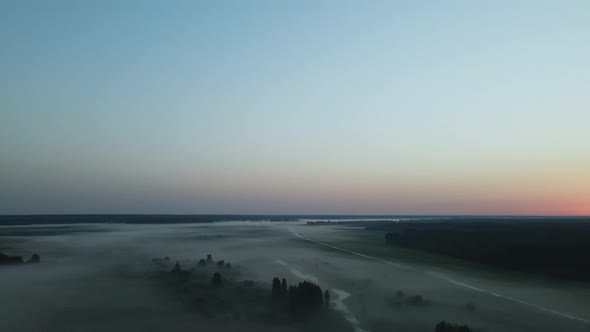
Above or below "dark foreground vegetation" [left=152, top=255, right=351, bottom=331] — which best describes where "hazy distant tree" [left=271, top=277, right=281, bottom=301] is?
above

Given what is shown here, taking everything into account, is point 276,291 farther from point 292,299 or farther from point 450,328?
point 450,328

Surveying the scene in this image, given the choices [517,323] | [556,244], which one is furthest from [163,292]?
[556,244]

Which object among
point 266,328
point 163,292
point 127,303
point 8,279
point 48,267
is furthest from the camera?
point 48,267

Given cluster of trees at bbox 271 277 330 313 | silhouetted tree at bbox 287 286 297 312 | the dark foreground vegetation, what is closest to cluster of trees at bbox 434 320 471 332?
the dark foreground vegetation

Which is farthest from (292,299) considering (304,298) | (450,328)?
(450,328)

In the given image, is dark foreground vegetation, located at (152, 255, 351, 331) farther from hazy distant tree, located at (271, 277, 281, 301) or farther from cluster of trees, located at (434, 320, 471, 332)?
cluster of trees, located at (434, 320, 471, 332)

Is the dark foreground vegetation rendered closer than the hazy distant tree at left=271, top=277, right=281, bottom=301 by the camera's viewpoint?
Yes

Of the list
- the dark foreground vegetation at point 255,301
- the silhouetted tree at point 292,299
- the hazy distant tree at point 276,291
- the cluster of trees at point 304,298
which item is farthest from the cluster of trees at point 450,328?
the hazy distant tree at point 276,291

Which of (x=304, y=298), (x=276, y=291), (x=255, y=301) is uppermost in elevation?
(x=304, y=298)

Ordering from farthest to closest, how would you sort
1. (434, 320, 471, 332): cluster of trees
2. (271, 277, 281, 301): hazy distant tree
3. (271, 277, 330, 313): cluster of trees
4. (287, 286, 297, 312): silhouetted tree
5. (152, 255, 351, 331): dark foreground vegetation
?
(271, 277, 281, 301): hazy distant tree < (271, 277, 330, 313): cluster of trees < (287, 286, 297, 312): silhouetted tree < (152, 255, 351, 331): dark foreground vegetation < (434, 320, 471, 332): cluster of trees

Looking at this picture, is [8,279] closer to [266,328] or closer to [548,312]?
[266,328]

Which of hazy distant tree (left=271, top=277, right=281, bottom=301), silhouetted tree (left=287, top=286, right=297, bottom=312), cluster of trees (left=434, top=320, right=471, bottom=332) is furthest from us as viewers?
hazy distant tree (left=271, top=277, right=281, bottom=301)
